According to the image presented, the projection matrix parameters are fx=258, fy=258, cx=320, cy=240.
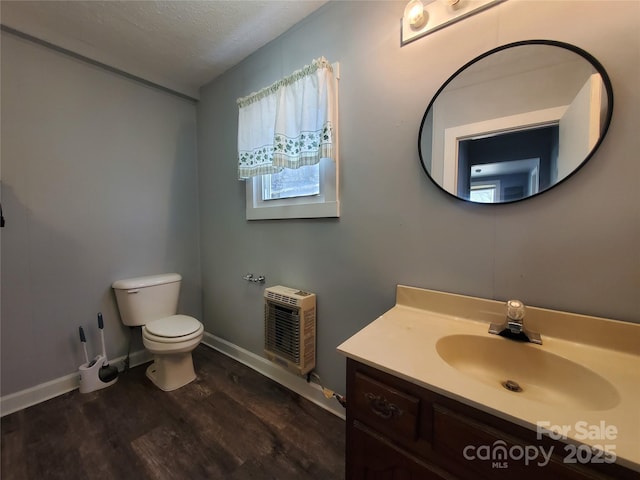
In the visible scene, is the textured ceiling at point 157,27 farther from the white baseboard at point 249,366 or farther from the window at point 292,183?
the white baseboard at point 249,366

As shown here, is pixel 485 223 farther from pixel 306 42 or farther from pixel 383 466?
pixel 306 42

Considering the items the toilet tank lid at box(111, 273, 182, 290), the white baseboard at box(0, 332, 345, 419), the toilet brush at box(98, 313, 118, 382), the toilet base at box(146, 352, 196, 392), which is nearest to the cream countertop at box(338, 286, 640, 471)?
the white baseboard at box(0, 332, 345, 419)

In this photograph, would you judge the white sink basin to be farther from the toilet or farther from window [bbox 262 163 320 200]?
the toilet

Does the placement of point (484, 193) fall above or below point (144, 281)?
above

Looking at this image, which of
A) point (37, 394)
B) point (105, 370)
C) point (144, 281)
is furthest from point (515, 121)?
point (37, 394)

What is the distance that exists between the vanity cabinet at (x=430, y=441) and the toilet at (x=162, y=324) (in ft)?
4.37

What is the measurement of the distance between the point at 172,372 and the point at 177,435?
1.59 feet

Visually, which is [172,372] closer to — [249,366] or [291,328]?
[249,366]

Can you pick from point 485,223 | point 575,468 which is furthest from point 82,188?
point 575,468

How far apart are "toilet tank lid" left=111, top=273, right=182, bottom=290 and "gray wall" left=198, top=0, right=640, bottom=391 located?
577mm

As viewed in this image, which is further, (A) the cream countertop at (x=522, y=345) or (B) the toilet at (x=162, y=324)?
(B) the toilet at (x=162, y=324)

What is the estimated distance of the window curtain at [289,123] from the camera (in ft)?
4.69

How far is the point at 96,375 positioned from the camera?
178 cm

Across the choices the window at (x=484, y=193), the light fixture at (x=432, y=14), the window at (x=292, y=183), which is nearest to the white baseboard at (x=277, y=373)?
the window at (x=292, y=183)
